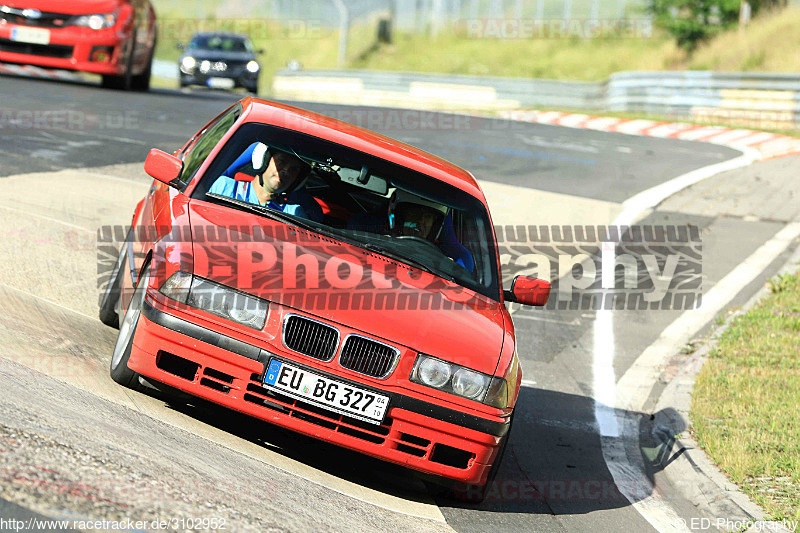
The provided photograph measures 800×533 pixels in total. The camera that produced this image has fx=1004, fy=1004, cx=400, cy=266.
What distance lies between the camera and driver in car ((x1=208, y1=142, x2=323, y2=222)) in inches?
219

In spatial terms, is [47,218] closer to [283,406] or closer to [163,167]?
[163,167]

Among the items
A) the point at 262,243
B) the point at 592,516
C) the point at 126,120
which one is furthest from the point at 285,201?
the point at 126,120

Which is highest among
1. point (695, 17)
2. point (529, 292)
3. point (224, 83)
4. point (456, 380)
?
point (695, 17)

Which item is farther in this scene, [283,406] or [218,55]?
[218,55]

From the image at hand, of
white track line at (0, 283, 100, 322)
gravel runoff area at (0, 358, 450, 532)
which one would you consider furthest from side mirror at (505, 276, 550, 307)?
white track line at (0, 283, 100, 322)

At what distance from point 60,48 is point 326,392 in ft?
43.0

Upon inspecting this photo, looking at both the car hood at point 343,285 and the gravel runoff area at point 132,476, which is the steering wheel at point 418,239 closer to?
the car hood at point 343,285

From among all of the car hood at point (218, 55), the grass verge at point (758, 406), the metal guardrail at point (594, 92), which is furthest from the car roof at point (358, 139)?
the car hood at point (218, 55)

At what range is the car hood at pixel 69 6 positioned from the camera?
15648 millimetres

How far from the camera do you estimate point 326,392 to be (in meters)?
4.57

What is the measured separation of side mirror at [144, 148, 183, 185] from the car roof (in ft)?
1.97

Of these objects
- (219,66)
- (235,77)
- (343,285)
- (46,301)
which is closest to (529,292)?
(343,285)

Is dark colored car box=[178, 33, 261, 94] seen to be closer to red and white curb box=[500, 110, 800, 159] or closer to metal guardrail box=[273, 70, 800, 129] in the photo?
metal guardrail box=[273, 70, 800, 129]

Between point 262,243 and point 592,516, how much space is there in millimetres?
2270
